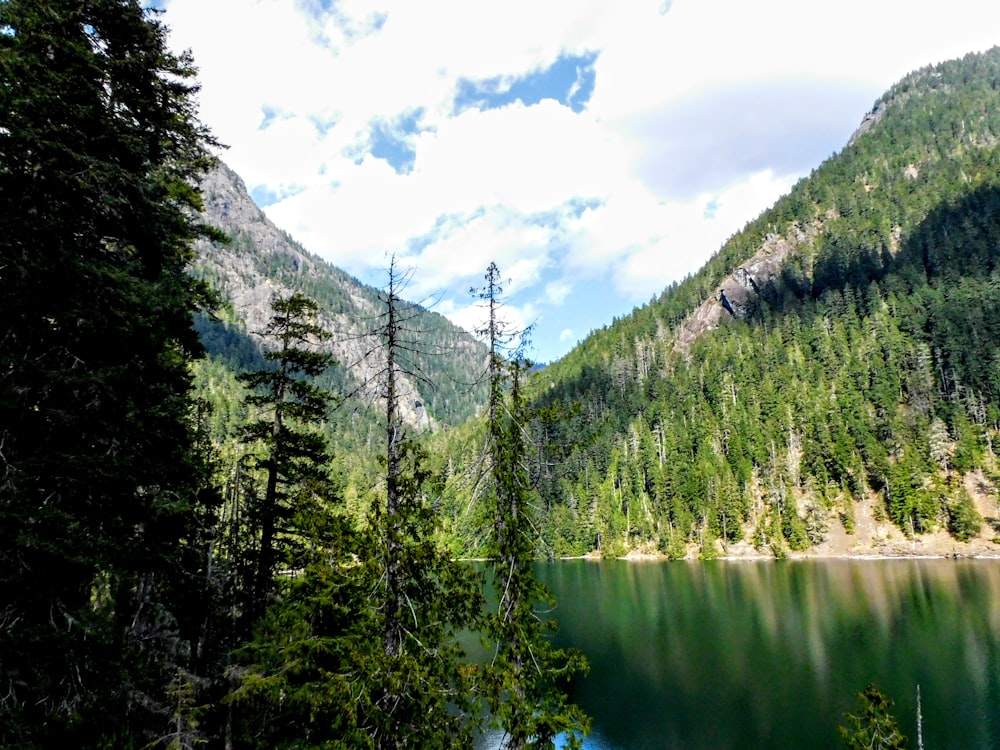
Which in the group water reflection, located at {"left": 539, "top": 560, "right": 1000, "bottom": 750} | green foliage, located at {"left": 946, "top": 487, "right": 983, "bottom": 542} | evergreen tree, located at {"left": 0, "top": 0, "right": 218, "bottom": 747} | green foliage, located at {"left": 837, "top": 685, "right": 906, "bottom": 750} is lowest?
water reflection, located at {"left": 539, "top": 560, "right": 1000, "bottom": 750}

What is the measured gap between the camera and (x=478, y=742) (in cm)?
3053

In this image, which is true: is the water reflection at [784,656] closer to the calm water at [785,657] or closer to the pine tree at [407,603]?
the calm water at [785,657]

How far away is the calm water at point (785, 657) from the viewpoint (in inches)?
1134

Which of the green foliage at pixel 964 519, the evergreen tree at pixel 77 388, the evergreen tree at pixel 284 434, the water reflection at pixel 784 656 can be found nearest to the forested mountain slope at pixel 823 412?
the green foliage at pixel 964 519

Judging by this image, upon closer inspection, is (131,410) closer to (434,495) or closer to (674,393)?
(434,495)

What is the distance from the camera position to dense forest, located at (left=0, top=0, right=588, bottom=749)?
8.17 metres

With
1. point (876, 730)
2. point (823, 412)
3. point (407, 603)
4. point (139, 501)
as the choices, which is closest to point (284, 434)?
point (139, 501)

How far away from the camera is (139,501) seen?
997 centimetres

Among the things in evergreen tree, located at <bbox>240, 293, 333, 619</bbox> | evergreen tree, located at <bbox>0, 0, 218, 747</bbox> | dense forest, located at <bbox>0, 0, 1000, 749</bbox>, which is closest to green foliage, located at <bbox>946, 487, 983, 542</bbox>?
dense forest, located at <bbox>0, 0, 1000, 749</bbox>

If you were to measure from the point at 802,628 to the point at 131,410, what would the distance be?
181 ft

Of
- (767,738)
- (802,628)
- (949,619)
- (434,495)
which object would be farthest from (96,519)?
(949,619)

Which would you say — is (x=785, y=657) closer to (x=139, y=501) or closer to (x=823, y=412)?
(x=139, y=501)

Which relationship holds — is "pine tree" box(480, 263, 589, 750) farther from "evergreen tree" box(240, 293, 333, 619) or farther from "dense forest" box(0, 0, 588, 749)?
"evergreen tree" box(240, 293, 333, 619)

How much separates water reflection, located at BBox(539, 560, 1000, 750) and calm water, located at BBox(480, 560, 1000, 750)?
4.5 inches
